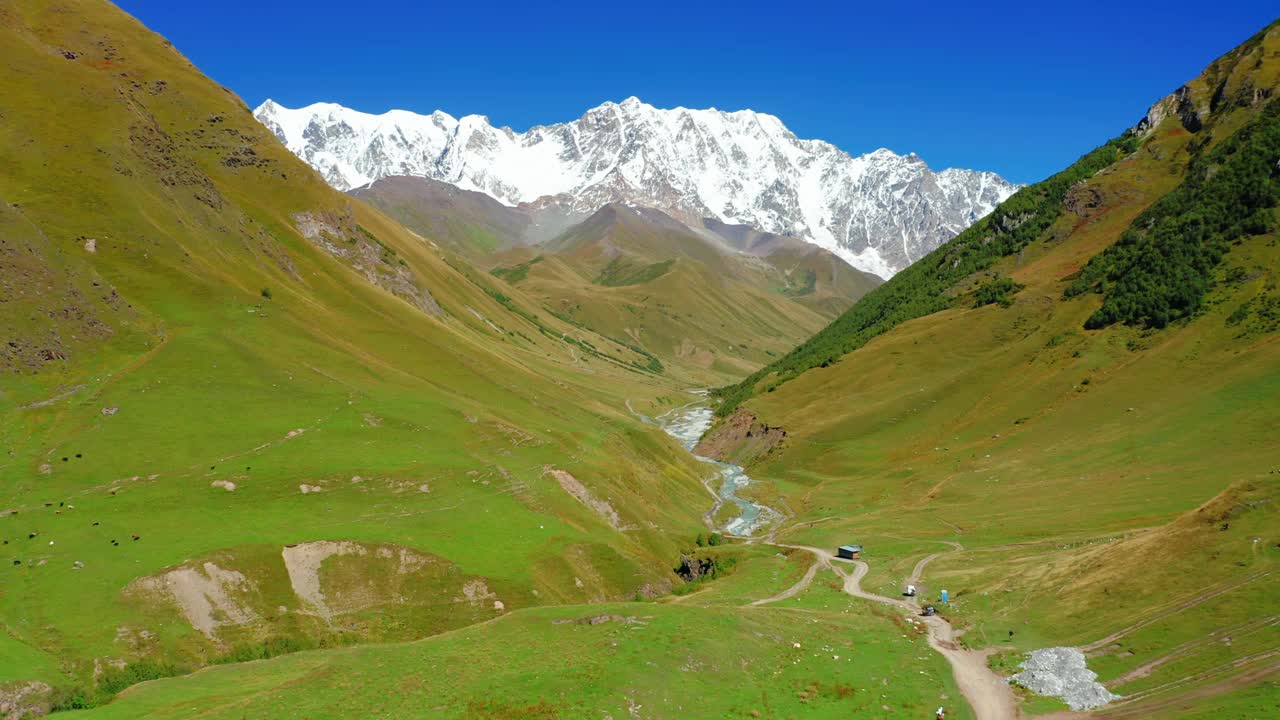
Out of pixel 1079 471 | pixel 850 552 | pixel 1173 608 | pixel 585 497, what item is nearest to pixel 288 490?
pixel 585 497

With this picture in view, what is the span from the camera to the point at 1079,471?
381 ft

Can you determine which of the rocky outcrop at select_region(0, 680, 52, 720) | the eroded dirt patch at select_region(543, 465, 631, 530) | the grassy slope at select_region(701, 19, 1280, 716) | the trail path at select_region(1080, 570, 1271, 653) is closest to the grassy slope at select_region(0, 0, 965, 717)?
the rocky outcrop at select_region(0, 680, 52, 720)

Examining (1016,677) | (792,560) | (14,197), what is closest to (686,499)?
(792,560)

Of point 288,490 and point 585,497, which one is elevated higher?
point 585,497

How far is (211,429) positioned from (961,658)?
8723 centimetres

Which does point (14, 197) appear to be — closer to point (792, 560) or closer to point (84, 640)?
point (84, 640)

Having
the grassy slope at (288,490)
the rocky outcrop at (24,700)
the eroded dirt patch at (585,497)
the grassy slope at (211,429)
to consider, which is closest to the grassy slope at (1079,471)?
the grassy slope at (288,490)

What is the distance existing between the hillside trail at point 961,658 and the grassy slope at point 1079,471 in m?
2.42

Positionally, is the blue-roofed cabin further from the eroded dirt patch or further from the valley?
the eroded dirt patch

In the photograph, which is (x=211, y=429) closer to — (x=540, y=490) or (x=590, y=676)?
(x=540, y=490)

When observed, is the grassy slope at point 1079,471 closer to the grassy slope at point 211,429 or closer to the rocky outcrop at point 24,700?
the grassy slope at point 211,429

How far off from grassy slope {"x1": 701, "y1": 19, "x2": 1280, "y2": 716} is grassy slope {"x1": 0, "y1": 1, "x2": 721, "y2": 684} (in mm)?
36649

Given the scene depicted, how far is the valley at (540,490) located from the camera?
51.8 m

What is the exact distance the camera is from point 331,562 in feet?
243
